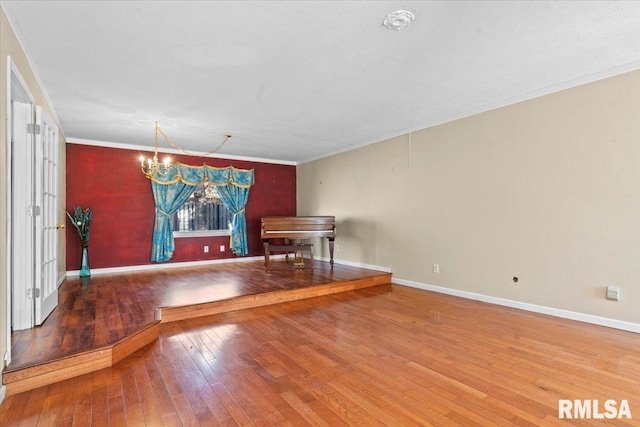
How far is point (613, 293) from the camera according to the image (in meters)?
3.13

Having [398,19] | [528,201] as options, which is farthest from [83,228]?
[528,201]

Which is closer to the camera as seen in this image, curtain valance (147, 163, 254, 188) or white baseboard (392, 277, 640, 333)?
white baseboard (392, 277, 640, 333)

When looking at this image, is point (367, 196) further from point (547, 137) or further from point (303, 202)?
point (547, 137)

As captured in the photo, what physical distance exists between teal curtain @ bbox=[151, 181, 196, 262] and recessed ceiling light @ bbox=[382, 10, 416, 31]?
522cm

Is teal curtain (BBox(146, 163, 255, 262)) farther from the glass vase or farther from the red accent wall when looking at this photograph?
the glass vase

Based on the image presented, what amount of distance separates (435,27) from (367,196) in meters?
3.76

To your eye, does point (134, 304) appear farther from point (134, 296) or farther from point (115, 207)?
point (115, 207)

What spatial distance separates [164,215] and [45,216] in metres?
3.11

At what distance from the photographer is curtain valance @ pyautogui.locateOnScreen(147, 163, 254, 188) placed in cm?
618

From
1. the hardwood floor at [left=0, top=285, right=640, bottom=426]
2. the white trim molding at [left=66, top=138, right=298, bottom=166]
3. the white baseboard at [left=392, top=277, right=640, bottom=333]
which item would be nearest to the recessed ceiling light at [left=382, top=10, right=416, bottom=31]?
the hardwood floor at [left=0, top=285, right=640, bottom=426]

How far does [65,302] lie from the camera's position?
3.77 metres

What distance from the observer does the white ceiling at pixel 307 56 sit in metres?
2.17

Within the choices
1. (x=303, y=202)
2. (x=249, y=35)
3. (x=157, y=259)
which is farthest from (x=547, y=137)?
(x=157, y=259)

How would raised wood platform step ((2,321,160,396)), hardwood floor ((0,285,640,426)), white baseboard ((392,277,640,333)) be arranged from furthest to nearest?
white baseboard ((392,277,640,333))
raised wood platform step ((2,321,160,396))
hardwood floor ((0,285,640,426))
